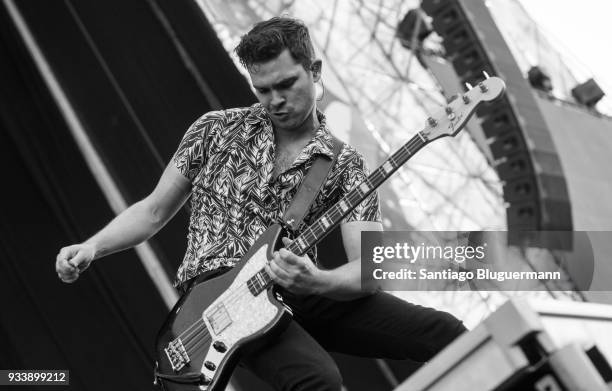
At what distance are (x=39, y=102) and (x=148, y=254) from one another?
1.23 m

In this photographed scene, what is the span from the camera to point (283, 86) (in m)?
2.54

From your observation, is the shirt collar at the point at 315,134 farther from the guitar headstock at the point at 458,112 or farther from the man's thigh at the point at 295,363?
the man's thigh at the point at 295,363

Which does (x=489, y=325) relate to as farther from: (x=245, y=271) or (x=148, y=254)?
(x=148, y=254)

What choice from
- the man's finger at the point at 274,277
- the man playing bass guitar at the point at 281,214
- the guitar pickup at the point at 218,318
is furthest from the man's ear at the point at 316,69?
the guitar pickup at the point at 218,318

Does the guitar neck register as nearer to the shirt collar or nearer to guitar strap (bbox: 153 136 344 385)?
guitar strap (bbox: 153 136 344 385)

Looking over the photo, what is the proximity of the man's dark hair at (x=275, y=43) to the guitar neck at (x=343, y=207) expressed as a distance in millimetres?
409

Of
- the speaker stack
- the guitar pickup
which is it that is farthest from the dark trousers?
the speaker stack

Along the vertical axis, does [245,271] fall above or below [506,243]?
above

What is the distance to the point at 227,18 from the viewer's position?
6379 mm

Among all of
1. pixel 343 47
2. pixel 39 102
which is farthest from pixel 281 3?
pixel 39 102

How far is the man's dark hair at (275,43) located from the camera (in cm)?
255

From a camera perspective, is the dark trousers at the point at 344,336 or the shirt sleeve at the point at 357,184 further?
the shirt sleeve at the point at 357,184

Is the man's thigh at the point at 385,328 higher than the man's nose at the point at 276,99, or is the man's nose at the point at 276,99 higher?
the man's nose at the point at 276,99

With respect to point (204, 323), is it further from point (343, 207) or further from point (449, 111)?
point (449, 111)
